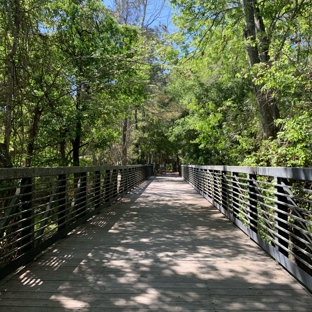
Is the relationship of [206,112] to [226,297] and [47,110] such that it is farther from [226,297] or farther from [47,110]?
[226,297]

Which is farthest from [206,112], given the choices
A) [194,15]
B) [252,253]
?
[252,253]

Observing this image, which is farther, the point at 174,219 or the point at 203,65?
the point at 203,65

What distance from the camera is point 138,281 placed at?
3059mm

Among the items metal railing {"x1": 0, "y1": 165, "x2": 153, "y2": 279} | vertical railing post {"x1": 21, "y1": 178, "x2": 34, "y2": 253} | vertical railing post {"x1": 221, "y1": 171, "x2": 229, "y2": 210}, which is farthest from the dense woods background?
vertical railing post {"x1": 21, "y1": 178, "x2": 34, "y2": 253}

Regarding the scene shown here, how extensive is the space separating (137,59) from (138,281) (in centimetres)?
696

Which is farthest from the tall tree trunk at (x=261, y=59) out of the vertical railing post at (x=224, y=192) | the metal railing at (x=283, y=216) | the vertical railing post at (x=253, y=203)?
the vertical railing post at (x=253, y=203)

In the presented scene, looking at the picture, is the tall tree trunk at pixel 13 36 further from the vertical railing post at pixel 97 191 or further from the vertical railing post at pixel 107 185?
the vertical railing post at pixel 107 185

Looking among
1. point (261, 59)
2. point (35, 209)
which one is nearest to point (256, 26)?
point (261, 59)

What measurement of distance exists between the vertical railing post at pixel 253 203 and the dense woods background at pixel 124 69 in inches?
63.9

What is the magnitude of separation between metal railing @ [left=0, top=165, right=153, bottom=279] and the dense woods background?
1481mm

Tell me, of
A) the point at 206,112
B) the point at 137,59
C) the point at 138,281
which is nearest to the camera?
the point at 138,281

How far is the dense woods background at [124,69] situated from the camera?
596 centimetres

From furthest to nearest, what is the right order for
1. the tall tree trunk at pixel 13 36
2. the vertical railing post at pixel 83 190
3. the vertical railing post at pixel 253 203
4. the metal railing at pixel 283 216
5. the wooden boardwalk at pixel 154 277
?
the vertical railing post at pixel 83 190, the tall tree trunk at pixel 13 36, the vertical railing post at pixel 253 203, the metal railing at pixel 283 216, the wooden boardwalk at pixel 154 277

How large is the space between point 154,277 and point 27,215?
5.50 feet
